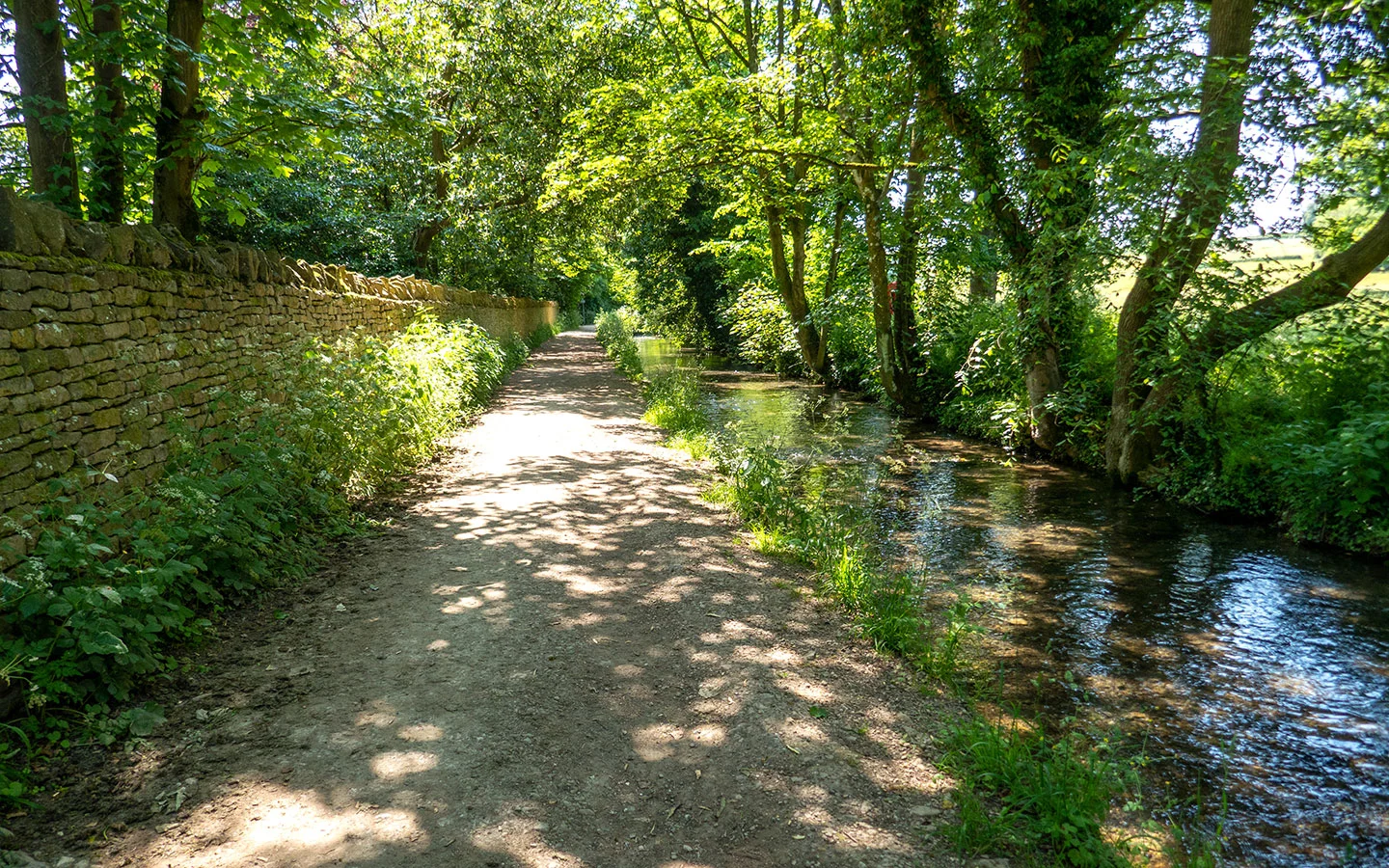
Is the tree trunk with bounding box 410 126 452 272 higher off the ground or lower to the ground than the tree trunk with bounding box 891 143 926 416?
higher

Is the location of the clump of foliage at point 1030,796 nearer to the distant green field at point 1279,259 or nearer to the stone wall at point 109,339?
the stone wall at point 109,339

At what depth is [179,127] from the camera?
252 inches

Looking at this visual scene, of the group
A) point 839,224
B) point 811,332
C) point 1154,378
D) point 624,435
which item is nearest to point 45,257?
point 624,435

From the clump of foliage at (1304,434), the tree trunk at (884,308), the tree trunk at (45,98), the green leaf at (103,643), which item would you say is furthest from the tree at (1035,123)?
the tree trunk at (45,98)

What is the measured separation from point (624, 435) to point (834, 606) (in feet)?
20.7

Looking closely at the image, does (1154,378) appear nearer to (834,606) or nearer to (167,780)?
(834,606)

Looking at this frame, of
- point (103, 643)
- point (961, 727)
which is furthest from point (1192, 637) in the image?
point (103, 643)

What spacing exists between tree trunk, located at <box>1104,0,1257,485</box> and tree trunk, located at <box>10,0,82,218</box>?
9323mm

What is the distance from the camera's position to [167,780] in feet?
9.13

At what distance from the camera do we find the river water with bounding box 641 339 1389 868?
3.19m

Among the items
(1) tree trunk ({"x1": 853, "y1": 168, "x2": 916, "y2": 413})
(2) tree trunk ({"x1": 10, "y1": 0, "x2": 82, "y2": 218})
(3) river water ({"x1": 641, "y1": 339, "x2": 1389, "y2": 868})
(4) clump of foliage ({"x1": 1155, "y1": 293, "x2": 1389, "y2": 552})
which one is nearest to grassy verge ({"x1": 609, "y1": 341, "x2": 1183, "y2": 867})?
(3) river water ({"x1": 641, "y1": 339, "x2": 1389, "y2": 868})

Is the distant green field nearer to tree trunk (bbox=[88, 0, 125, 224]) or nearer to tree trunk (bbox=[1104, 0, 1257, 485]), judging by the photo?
tree trunk (bbox=[1104, 0, 1257, 485])

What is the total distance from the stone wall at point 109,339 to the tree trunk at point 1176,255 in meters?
8.17

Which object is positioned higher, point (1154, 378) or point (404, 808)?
point (1154, 378)
